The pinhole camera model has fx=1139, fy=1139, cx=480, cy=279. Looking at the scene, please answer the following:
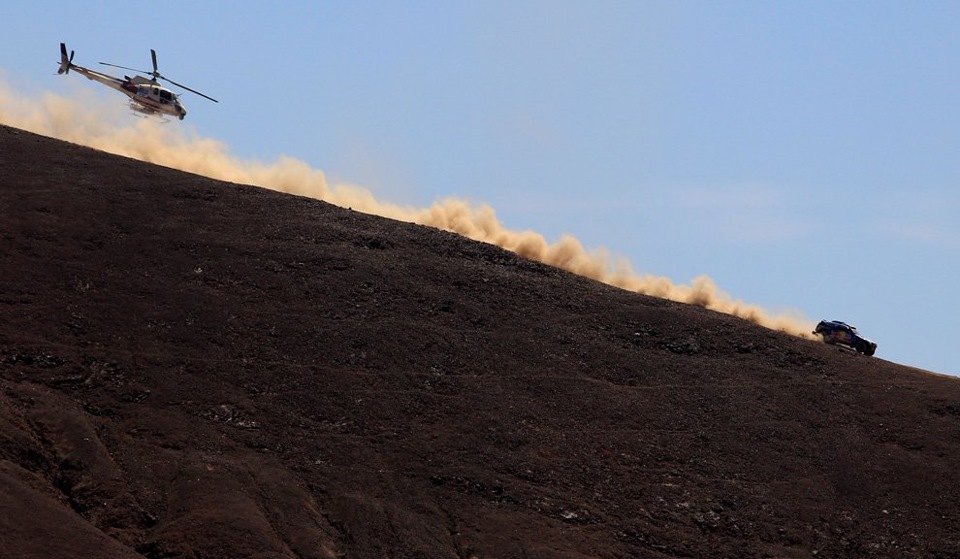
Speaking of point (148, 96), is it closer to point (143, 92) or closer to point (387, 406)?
point (143, 92)

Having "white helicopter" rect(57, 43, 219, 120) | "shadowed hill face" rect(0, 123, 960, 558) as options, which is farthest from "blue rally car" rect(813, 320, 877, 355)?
"white helicopter" rect(57, 43, 219, 120)

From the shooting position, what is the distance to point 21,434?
38406 millimetres

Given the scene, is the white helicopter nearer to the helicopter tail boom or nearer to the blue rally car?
the helicopter tail boom

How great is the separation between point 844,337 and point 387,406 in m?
31.5

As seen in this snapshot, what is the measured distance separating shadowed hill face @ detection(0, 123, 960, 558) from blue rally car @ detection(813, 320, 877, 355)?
3.04 metres

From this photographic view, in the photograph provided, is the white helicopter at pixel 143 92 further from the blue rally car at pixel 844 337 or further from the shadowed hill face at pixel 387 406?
the blue rally car at pixel 844 337

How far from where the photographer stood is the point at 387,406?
48.8 meters

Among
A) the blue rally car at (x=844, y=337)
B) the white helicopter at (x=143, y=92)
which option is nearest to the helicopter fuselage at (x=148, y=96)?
the white helicopter at (x=143, y=92)

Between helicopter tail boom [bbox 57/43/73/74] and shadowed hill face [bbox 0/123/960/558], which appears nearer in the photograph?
shadowed hill face [bbox 0/123/960/558]

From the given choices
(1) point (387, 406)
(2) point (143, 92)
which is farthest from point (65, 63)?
(1) point (387, 406)

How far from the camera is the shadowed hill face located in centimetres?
3950

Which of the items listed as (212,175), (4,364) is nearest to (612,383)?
(4,364)

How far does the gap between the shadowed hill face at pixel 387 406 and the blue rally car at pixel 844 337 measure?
304cm

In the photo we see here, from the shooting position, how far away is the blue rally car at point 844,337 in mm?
66938
